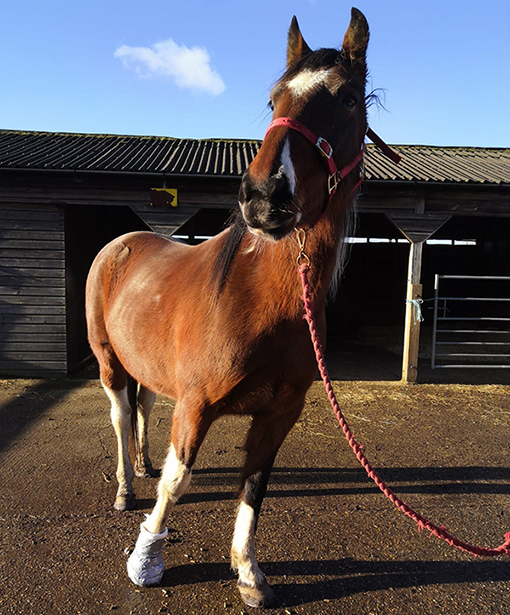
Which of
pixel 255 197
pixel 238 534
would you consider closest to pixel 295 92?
pixel 255 197

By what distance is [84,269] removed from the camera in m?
7.59

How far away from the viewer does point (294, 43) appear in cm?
175

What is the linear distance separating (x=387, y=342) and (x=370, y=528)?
8692 millimetres

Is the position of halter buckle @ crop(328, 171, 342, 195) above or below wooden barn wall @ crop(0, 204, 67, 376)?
above

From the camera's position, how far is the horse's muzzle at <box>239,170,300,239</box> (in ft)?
4.02

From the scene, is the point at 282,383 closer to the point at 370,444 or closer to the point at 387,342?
the point at 370,444

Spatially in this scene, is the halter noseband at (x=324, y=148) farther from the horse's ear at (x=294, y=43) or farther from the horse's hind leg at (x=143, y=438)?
the horse's hind leg at (x=143, y=438)

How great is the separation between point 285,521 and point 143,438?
1284 millimetres

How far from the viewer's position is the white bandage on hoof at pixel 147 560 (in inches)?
78.6

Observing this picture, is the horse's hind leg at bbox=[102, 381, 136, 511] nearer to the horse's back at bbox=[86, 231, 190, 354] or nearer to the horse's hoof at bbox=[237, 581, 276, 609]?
the horse's back at bbox=[86, 231, 190, 354]

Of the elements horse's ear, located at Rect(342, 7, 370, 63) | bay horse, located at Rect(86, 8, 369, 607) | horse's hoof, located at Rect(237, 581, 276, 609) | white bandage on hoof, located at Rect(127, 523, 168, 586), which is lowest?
horse's hoof, located at Rect(237, 581, 276, 609)

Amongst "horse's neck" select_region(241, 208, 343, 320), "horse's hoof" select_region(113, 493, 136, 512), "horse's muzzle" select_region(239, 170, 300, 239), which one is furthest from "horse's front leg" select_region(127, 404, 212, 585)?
"horse's muzzle" select_region(239, 170, 300, 239)

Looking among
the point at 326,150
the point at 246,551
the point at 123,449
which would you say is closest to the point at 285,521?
the point at 246,551

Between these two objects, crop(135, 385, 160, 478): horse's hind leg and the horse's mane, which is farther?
crop(135, 385, 160, 478): horse's hind leg
